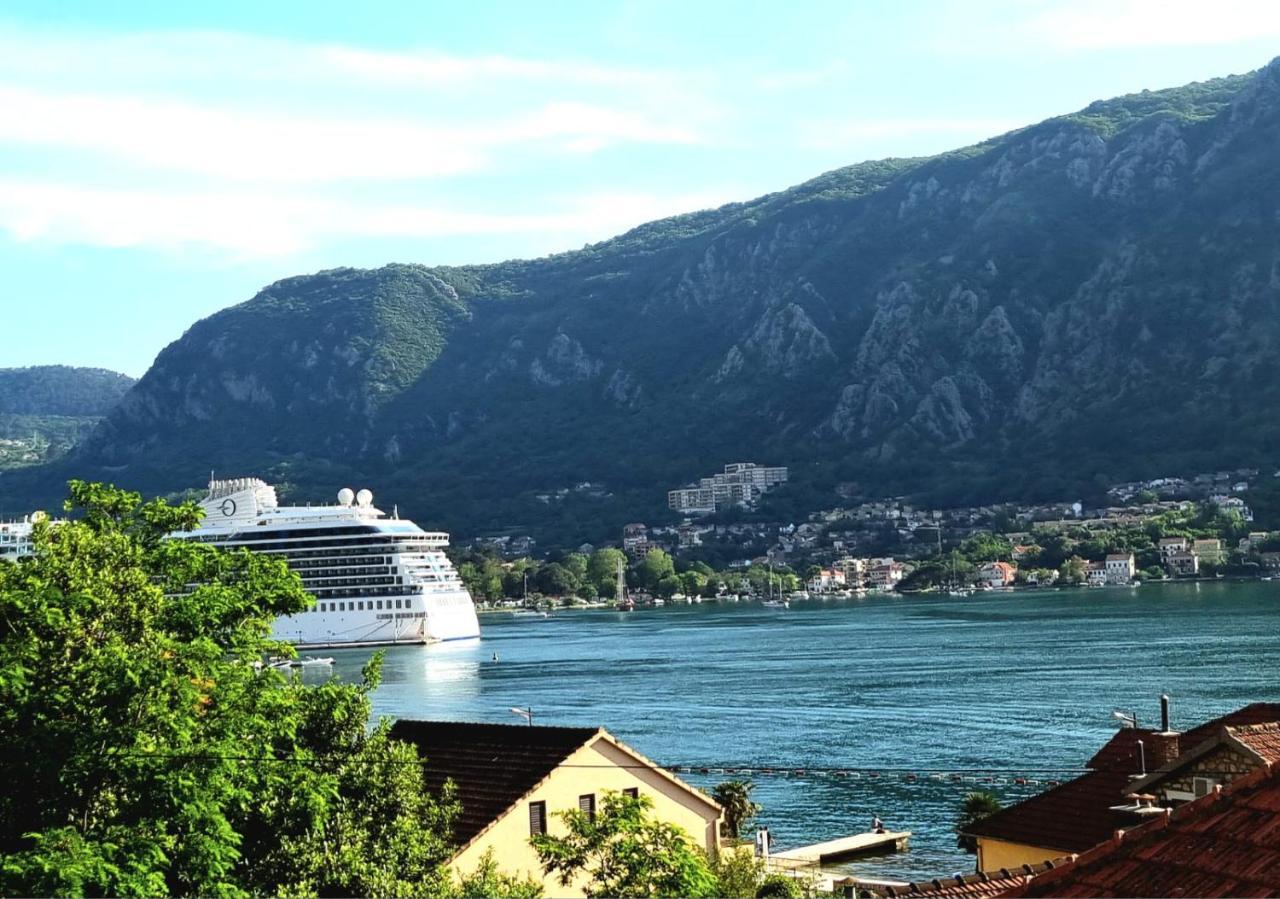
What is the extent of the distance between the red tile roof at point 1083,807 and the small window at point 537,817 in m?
5.14

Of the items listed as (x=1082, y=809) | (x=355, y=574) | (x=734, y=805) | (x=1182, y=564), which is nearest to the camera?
(x=1082, y=809)

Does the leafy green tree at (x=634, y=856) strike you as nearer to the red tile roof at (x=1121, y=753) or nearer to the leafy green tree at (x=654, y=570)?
the red tile roof at (x=1121, y=753)

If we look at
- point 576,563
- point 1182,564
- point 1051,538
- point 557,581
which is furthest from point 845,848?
point 576,563

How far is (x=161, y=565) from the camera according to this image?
15.1 metres

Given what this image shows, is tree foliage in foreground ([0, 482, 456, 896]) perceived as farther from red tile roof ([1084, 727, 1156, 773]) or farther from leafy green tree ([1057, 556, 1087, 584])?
leafy green tree ([1057, 556, 1087, 584])

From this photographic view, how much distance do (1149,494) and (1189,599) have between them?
214 feet

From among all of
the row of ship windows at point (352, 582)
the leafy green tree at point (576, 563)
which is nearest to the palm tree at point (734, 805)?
the row of ship windows at point (352, 582)

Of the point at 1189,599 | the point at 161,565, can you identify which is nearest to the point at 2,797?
the point at 161,565

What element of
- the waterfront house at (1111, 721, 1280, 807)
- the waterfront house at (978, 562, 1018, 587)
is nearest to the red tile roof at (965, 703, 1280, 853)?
the waterfront house at (1111, 721, 1280, 807)

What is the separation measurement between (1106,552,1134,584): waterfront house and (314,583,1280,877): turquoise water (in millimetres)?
31478

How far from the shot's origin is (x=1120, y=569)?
155375 mm

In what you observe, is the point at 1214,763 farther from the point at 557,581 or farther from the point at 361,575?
the point at 557,581

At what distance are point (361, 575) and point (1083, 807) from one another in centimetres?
10293

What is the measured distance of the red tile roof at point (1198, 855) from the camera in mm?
7375
